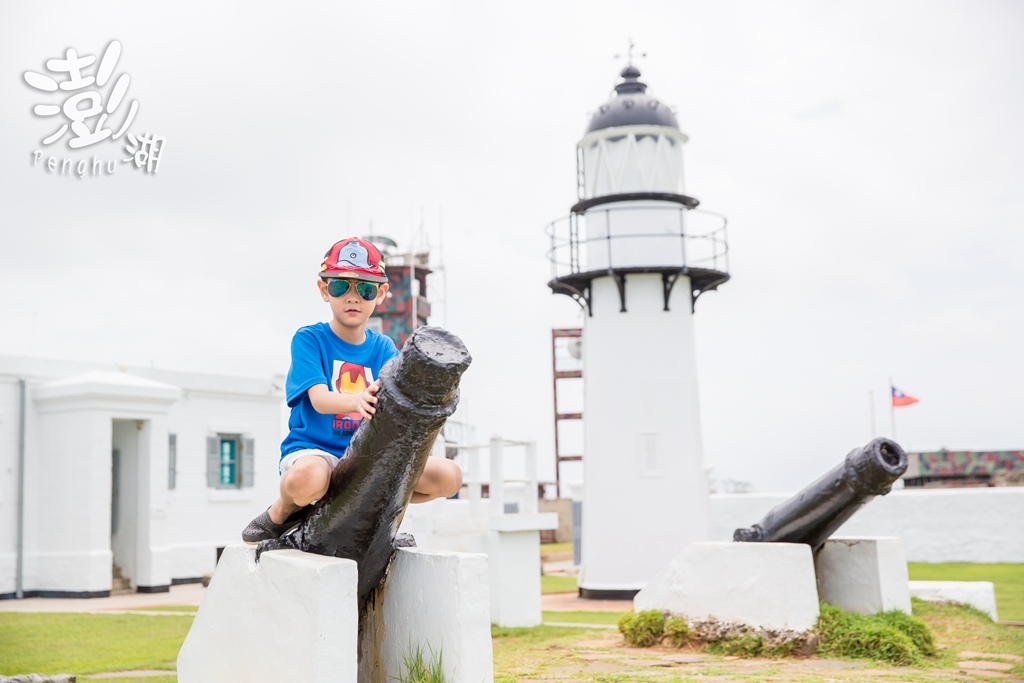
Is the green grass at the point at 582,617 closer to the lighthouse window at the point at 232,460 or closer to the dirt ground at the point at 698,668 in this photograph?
the dirt ground at the point at 698,668

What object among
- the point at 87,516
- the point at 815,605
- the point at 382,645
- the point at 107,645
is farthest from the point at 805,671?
the point at 87,516

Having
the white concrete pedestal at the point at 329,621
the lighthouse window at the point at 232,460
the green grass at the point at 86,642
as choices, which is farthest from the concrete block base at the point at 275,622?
the lighthouse window at the point at 232,460

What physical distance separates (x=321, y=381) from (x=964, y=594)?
9.13 m

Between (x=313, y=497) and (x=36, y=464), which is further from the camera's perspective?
(x=36, y=464)

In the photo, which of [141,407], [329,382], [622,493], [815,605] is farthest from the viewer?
[141,407]

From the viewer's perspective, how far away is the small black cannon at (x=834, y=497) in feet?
27.4

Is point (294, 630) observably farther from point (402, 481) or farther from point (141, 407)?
point (141, 407)

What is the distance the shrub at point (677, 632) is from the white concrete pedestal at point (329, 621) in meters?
4.58

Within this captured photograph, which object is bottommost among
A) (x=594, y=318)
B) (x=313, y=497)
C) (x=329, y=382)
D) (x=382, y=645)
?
(x=382, y=645)

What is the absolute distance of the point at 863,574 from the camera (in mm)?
9273

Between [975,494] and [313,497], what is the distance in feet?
66.3

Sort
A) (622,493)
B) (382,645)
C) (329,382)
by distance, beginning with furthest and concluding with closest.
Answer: (622,493) < (382,645) < (329,382)

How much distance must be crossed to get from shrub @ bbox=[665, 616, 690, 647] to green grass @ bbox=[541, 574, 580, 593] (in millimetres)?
9266

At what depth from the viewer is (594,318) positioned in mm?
17375
